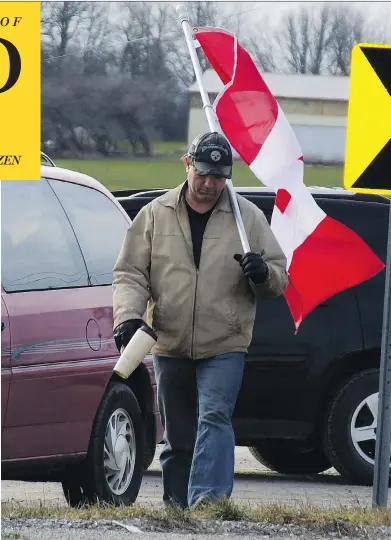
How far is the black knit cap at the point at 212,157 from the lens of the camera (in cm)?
698

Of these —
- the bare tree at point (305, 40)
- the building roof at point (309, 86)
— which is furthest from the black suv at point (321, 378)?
the bare tree at point (305, 40)

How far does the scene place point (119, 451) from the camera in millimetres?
7969

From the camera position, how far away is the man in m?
6.91

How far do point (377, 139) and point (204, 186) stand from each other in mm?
844

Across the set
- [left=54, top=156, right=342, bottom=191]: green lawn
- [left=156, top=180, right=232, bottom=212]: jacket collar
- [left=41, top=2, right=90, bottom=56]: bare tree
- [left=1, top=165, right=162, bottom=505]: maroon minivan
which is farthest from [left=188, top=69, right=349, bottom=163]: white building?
[left=156, top=180, right=232, bottom=212]: jacket collar

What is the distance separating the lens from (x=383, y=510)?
6.86 meters

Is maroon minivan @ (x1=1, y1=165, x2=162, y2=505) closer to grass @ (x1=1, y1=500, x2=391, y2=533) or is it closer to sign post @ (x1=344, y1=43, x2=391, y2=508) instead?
grass @ (x1=1, y1=500, x2=391, y2=533)

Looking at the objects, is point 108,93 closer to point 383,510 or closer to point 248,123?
point 248,123

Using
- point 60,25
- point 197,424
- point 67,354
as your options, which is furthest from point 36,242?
point 60,25

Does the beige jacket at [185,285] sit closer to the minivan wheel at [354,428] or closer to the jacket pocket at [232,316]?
the jacket pocket at [232,316]

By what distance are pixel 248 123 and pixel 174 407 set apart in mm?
1805

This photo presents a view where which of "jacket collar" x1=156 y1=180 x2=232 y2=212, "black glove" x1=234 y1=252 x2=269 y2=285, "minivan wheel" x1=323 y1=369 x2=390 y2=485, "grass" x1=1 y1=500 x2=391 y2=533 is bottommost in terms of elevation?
"minivan wheel" x1=323 y1=369 x2=390 y2=485

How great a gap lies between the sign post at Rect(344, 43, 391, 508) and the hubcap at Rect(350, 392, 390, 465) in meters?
2.55

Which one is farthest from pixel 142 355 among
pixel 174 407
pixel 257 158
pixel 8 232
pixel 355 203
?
pixel 355 203
